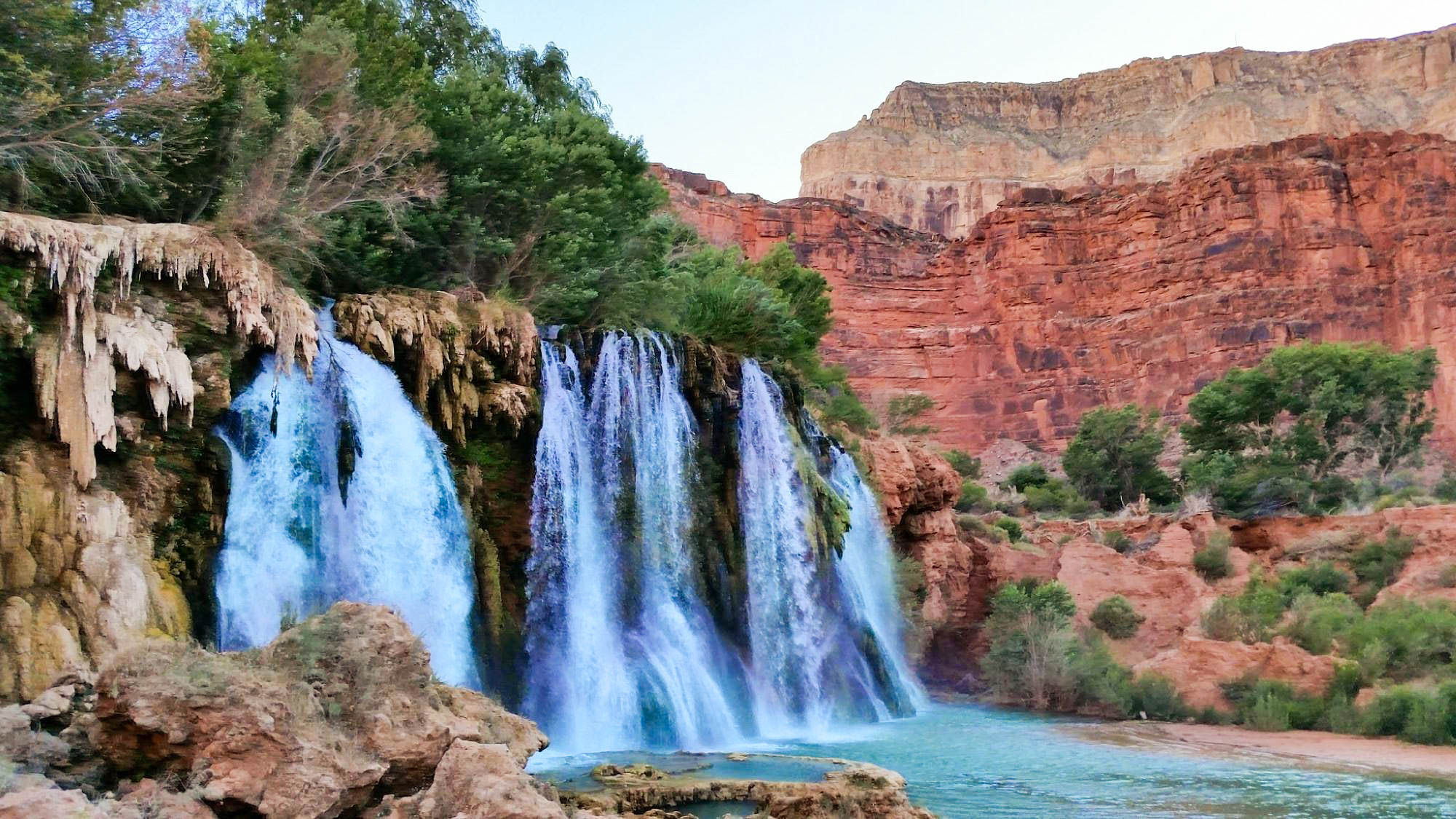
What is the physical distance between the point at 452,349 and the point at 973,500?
30444 mm

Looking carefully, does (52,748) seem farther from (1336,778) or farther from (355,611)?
(1336,778)

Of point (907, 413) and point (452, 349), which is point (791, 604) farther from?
point (907, 413)

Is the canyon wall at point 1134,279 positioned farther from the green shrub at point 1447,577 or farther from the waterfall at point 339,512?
the waterfall at point 339,512

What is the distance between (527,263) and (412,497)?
6622 millimetres

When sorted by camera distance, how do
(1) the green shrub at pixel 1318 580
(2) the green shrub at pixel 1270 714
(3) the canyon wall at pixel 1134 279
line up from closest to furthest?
(2) the green shrub at pixel 1270 714
(1) the green shrub at pixel 1318 580
(3) the canyon wall at pixel 1134 279

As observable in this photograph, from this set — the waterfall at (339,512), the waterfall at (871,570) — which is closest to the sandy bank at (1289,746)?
the waterfall at (871,570)

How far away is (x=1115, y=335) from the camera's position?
2365 inches

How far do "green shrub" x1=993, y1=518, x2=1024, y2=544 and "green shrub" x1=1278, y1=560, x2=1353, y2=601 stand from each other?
7.31 meters

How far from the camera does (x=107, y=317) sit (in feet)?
34.6

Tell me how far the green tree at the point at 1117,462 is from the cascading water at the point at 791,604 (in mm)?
26535

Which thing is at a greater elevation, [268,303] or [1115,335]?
[1115,335]

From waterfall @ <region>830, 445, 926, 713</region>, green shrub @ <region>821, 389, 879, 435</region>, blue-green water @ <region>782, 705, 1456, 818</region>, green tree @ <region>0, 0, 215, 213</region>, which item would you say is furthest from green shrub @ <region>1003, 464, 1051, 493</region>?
green tree @ <region>0, 0, 215, 213</region>

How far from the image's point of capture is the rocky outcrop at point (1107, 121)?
92938 mm

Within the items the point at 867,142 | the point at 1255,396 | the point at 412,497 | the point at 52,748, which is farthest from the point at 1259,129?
the point at 52,748
